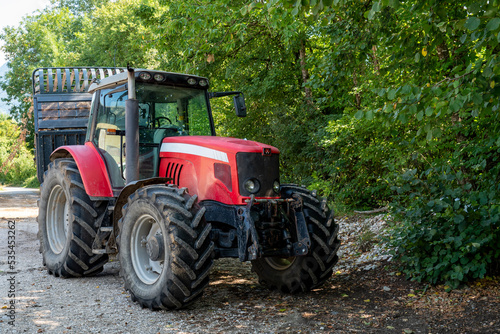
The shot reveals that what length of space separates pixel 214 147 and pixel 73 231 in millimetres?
2227

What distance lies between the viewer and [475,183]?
6.41 metres

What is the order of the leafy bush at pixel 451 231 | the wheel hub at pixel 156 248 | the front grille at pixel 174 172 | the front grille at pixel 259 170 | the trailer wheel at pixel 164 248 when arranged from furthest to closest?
the front grille at pixel 174 172, the leafy bush at pixel 451 231, the front grille at pixel 259 170, the wheel hub at pixel 156 248, the trailer wheel at pixel 164 248

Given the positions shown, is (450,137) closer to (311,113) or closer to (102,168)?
(102,168)

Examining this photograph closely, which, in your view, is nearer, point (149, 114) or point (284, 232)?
point (284, 232)

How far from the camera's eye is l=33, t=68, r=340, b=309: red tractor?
4.43 metres

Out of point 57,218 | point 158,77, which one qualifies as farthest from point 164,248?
point 57,218

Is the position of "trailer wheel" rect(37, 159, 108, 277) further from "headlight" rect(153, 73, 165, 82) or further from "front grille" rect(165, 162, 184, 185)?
"headlight" rect(153, 73, 165, 82)

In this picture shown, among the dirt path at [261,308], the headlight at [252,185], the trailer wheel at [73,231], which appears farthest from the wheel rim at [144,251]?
the trailer wheel at [73,231]

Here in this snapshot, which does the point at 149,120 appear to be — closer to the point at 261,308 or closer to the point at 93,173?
the point at 93,173

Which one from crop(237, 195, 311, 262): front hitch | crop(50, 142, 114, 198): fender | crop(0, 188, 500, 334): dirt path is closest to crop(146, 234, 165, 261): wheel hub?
crop(0, 188, 500, 334): dirt path

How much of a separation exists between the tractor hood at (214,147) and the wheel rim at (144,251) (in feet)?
2.83

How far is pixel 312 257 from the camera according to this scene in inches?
196

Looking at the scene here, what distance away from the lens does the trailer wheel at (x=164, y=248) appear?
429cm

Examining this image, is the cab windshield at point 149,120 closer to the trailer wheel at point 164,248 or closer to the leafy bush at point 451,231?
the trailer wheel at point 164,248
